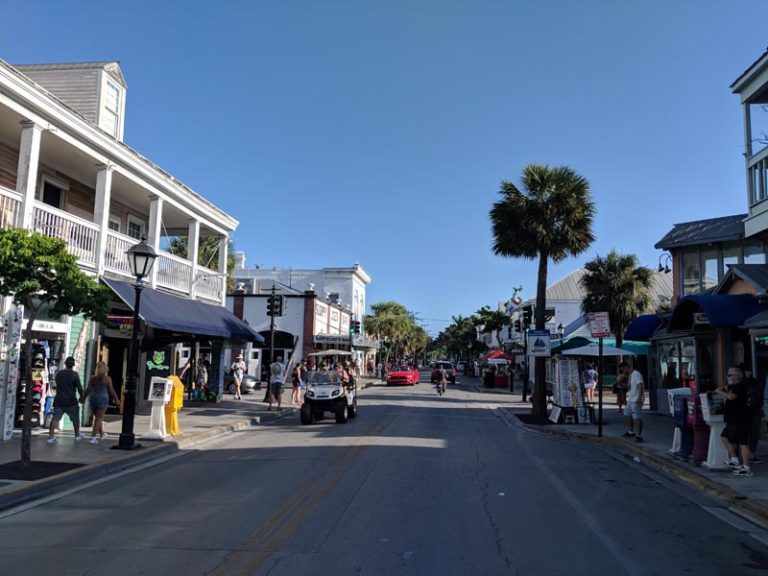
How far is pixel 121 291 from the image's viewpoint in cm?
1630

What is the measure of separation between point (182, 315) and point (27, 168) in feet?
20.3

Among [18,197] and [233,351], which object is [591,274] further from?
[18,197]

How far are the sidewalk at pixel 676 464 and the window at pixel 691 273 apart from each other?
462cm

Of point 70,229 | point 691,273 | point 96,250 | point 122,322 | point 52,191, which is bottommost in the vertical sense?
point 122,322

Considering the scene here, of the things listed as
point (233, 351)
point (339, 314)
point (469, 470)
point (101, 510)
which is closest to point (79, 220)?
point (101, 510)

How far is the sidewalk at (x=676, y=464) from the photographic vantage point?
8539 millimetres

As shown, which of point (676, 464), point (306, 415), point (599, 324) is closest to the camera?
point (676, 464)

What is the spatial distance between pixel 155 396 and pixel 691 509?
35.3ft

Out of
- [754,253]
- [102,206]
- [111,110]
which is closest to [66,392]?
[102,206]

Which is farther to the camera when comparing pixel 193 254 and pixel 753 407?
pixel 193 254

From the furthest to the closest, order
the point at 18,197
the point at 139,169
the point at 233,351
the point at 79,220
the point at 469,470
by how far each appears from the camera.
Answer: the point at 233,351 < the point at 139,169 < the point at 79,220 < the point at 18,197 < the point at 469,470

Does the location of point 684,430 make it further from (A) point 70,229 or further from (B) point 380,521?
(A) point 70,229

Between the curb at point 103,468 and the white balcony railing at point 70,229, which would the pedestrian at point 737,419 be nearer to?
the curb at point 103,468

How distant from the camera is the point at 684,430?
38.5 feet
